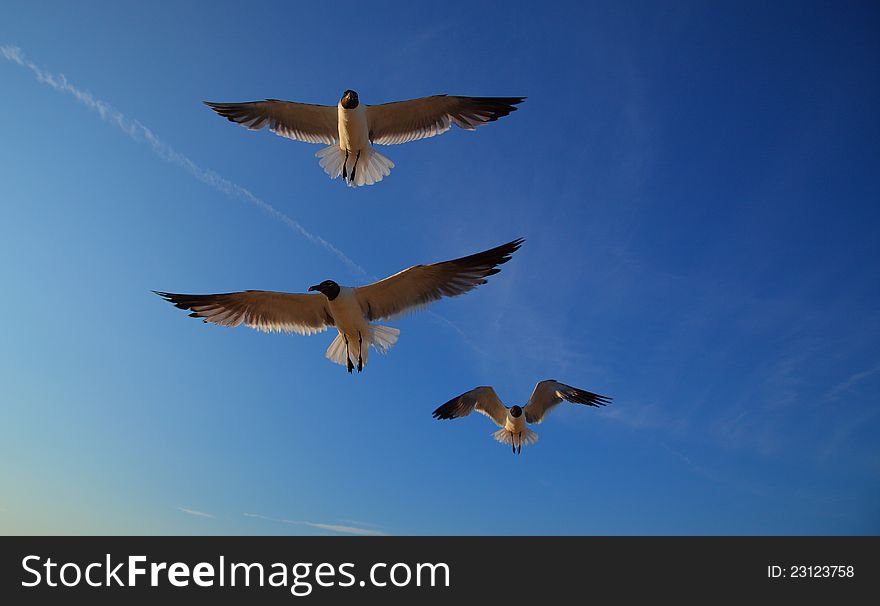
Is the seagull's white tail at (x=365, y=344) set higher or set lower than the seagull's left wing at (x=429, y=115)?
lower

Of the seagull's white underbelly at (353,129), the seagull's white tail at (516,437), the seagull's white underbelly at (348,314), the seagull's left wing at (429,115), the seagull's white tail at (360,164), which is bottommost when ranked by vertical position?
the seagull's white tail at (516,437)

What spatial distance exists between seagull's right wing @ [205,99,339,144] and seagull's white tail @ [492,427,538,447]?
573cm

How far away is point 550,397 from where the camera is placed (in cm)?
1039

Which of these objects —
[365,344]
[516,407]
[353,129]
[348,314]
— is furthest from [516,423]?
[353,129]

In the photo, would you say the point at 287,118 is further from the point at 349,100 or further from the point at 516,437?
the point at 516,437

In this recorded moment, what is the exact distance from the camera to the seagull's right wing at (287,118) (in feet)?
24.8

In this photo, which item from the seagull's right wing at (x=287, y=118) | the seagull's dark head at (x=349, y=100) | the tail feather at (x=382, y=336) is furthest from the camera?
the seagull's right wing at (x=287, y=118)

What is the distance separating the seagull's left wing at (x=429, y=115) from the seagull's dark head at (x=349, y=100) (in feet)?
0.65

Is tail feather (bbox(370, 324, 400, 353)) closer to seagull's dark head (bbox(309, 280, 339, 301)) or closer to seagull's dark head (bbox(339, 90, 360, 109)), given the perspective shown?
seagull's dark head (bbox(309, 280, 339, 301))

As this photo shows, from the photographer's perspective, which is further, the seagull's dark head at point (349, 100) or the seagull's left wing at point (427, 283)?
the seagull's dark head at point (349, 100)

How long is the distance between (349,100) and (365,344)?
9.49 ft

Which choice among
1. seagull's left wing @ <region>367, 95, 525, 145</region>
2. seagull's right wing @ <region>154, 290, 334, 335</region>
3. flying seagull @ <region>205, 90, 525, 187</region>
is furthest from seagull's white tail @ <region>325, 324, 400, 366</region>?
seagull's left wing @ <region>367, 95, 525, 145</region>

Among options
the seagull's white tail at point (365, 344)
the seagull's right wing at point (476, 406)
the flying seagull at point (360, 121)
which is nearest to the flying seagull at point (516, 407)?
the seagull's right wing at point (476, 406)

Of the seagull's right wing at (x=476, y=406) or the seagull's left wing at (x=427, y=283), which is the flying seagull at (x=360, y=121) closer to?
the seagull's left wing at (x=427, y=283)
